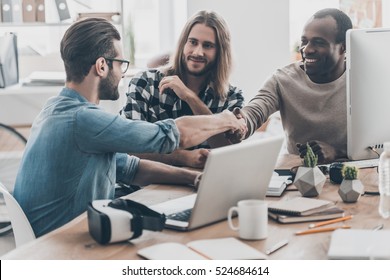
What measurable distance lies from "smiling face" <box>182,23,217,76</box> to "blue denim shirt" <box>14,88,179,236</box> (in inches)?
31.8

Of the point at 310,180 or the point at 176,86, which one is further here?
the point at 176,86

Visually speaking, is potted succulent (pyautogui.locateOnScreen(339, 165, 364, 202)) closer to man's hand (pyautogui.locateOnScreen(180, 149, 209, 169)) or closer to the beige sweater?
man's hand (pyautogui.locateOnScreen(180, 149, 209, 169))

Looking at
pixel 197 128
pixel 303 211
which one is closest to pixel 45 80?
pixel 197 128

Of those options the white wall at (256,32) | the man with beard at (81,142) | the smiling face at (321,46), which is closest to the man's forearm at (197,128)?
the man with beard at (81,142)

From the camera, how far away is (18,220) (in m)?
1.87

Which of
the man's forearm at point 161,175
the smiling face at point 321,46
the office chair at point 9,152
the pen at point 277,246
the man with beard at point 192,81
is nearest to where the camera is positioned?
the pen at point 277,246

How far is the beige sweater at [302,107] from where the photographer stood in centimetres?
266

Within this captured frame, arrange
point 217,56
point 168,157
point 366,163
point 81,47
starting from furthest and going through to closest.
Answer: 1. point 217,56
2. point 168,157
3. point 366,163
4. point 81,47

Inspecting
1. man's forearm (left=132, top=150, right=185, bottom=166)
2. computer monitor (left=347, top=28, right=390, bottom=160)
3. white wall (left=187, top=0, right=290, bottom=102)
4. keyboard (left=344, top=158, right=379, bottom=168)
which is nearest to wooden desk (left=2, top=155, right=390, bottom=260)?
computer monitor (left=347, top=28, right=390, bottom=160)

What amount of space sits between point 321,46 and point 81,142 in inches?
43.3

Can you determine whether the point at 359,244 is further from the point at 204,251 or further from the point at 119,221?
the point at 119,221

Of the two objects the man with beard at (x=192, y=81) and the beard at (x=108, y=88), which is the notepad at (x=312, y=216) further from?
the man with beard at (x=192, y=81)

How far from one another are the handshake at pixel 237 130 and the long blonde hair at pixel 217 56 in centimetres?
33
